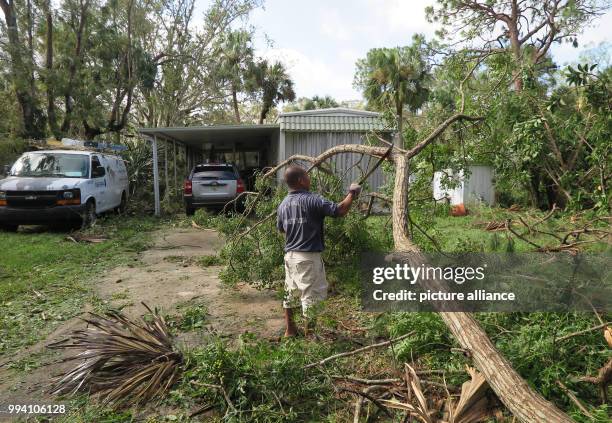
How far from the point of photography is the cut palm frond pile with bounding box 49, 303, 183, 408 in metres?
3.10

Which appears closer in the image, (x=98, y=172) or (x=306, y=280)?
(x=306, y=280)

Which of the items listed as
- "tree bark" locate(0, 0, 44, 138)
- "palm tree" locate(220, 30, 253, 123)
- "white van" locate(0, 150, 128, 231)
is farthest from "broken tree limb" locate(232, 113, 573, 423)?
"palm tree" locate(220, 30, 253, 123)

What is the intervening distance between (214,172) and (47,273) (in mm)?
6719

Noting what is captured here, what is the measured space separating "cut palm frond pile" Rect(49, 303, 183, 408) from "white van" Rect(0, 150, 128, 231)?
277 inches

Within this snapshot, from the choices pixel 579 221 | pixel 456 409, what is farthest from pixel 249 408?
pixel 579 221

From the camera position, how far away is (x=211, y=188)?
12.7m

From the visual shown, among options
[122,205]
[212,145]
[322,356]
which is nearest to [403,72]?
[212,145]

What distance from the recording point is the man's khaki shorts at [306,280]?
12.9ft

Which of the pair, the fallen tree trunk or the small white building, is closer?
the fallen tree trunk

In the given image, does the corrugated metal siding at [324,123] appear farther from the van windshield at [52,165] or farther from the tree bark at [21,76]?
the tree bark at [21,76]

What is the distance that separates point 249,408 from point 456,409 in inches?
52.7

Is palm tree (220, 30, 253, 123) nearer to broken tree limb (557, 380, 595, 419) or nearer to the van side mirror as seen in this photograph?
the van side mirror

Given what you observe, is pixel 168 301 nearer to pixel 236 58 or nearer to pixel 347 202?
pixel 347 202

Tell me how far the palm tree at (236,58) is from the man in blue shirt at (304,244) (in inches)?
925
